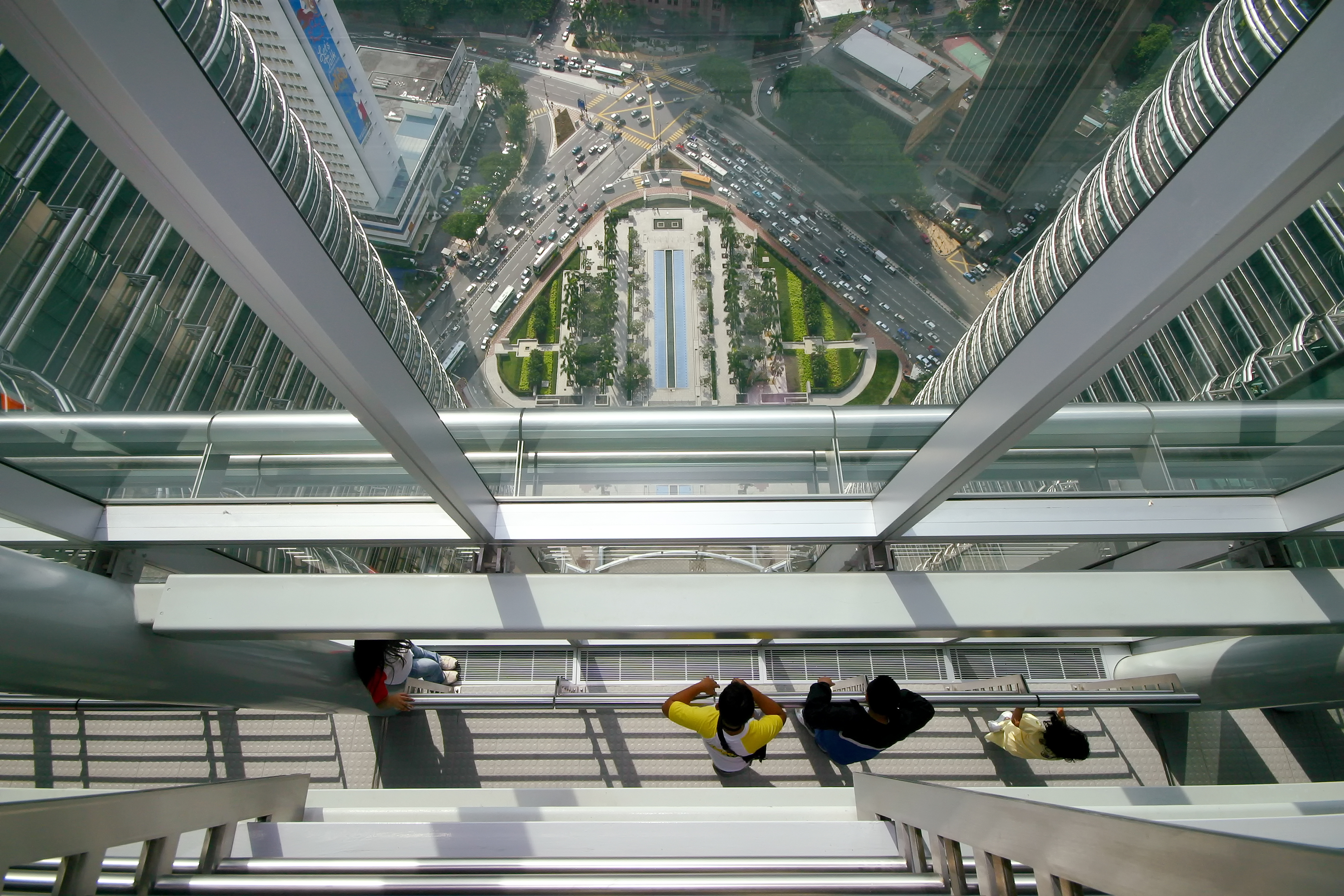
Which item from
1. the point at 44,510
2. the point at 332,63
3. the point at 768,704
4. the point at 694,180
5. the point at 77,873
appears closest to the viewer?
the point at 77,873

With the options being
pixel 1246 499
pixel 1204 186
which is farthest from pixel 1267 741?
pixel 1204 186

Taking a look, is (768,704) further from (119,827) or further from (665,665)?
(119,827)

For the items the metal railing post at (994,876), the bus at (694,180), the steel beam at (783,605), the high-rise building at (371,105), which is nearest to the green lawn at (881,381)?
the steel beam at (783,605)

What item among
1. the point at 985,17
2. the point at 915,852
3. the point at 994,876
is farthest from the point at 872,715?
the point at 985,17

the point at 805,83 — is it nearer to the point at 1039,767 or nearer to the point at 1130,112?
the point at 1130,112

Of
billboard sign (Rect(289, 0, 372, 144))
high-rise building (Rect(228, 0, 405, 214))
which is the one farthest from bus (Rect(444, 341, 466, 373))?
billboard sign (Rect(289, 0, 372, 144))

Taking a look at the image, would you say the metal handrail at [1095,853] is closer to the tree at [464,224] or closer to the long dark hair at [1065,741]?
the long dark hair at [1065,741]
